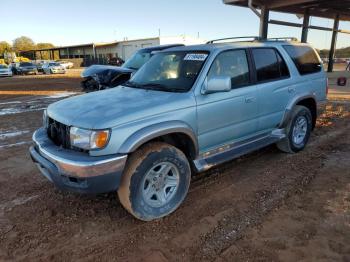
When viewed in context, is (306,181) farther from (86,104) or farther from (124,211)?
(86,104)

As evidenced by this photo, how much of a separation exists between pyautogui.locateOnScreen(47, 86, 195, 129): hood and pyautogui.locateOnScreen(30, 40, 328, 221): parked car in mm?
11

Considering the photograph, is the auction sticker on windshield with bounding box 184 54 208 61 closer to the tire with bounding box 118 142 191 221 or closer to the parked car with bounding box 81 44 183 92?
the tire with bounding box 118 142 191 221

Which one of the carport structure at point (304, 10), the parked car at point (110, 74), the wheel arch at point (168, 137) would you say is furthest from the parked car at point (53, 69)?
the wheel arch at point (168, 137)

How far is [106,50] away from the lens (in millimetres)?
60875

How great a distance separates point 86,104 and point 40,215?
1.36m

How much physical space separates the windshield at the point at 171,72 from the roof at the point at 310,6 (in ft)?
36.5

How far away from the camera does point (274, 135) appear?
16.1 feet

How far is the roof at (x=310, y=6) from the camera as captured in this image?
Result: 1427cm

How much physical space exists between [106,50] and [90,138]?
61051 mm

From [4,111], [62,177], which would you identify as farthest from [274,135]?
[4,111]

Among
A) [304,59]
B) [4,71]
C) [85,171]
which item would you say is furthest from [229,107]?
[4,71]

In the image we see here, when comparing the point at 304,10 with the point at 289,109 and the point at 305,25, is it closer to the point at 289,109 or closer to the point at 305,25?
the point at 305,25

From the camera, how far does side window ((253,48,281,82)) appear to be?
15.0ft

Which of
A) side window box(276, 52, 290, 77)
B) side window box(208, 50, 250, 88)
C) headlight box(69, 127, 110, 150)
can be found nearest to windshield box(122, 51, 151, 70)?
side window box(276, 52, 290, 77)
